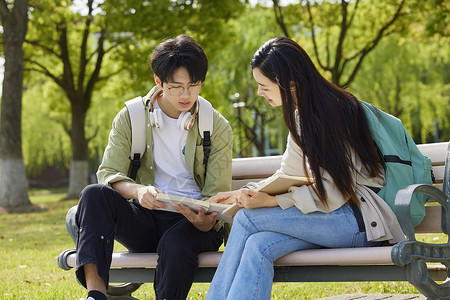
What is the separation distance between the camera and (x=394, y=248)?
8.84ft

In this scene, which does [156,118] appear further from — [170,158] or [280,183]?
[280,183]

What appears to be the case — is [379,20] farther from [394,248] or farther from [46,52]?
[394,248]

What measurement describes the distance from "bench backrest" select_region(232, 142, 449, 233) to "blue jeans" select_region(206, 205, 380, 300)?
512 millimetres

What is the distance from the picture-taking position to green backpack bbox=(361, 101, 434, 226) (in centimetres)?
302

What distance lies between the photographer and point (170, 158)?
3809 millimetres

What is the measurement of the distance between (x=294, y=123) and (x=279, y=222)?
0.46m

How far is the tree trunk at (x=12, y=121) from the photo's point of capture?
13977 millimetres

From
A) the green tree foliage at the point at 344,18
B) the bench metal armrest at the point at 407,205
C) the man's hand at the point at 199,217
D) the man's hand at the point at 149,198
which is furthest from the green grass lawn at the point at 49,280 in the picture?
the green tree foliage at the point at 344,18

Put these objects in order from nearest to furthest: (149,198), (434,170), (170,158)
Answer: (149,198) → (434,170) → (170,158)

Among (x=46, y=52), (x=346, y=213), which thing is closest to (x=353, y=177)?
(x=346, y=213)

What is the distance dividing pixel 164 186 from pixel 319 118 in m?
1.18

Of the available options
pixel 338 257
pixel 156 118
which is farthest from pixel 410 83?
pixel 338 257

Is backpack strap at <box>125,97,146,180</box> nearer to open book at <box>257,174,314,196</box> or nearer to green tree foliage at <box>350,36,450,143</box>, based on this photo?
open book at <box>257,174,314,196</box>

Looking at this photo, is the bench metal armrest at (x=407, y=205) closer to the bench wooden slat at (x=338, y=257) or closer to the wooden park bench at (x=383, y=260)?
the wooden park bench at (x=383, y=260)
